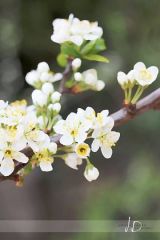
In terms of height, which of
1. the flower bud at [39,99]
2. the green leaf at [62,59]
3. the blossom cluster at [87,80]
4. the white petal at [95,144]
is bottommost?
the white petal at [95,144]

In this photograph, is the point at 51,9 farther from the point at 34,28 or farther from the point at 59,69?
the point at 59,69

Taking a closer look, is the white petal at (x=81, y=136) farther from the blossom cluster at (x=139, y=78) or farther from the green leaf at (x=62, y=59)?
the green leaf at (x=62, y=59)

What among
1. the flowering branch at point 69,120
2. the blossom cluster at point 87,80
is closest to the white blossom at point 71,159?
the flowering branch at point 69,120

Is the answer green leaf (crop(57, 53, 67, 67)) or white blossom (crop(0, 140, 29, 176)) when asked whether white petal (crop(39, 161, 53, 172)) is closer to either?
white blossom (crop(0, 140, 29, 176))

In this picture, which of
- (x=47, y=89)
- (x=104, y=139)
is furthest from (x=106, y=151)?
(x=47, y=89)

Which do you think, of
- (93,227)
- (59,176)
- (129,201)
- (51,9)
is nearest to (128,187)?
(129,201)

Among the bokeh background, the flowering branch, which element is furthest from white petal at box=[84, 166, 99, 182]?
the bokeh background
